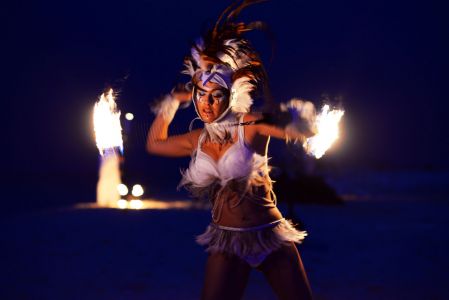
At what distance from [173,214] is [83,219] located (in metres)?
2.33

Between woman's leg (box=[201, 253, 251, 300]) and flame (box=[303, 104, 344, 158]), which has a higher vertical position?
flame (box=[303, 104, 344, 158])

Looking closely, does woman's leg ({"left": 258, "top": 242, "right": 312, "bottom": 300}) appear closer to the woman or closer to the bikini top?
the woman

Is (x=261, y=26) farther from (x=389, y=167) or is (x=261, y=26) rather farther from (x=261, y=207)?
(x=389, y=167)

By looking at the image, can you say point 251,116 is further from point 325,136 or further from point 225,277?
point 225,277

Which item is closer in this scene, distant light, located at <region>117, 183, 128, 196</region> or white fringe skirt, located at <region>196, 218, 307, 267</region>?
white fringe skirt, located at <region>196, 218, 307, 267</region>

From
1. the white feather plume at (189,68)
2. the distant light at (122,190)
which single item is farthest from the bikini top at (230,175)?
the distant light at (122,190)

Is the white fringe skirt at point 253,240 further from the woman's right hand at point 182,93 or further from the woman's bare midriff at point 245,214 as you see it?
the woman's right hand at point 182,93

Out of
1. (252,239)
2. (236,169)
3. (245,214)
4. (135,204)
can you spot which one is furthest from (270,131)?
(135,204)

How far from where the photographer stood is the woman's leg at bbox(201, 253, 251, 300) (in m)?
2.66

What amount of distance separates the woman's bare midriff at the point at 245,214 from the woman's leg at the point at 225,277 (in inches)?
7.9

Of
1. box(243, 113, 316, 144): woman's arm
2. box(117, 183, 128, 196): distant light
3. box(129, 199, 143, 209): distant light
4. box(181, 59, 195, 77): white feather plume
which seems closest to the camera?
box(243, 113, 316, 144): woman's arm

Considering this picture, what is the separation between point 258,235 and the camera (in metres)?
2.74

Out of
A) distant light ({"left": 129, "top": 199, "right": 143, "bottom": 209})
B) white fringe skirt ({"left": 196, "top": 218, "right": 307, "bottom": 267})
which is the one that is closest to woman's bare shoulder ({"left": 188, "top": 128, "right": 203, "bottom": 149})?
white fringe skirt ({"left": 196, "top": 218, "right": 307, "bottom": 267})

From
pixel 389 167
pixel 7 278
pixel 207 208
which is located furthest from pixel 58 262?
pixel 389 167
